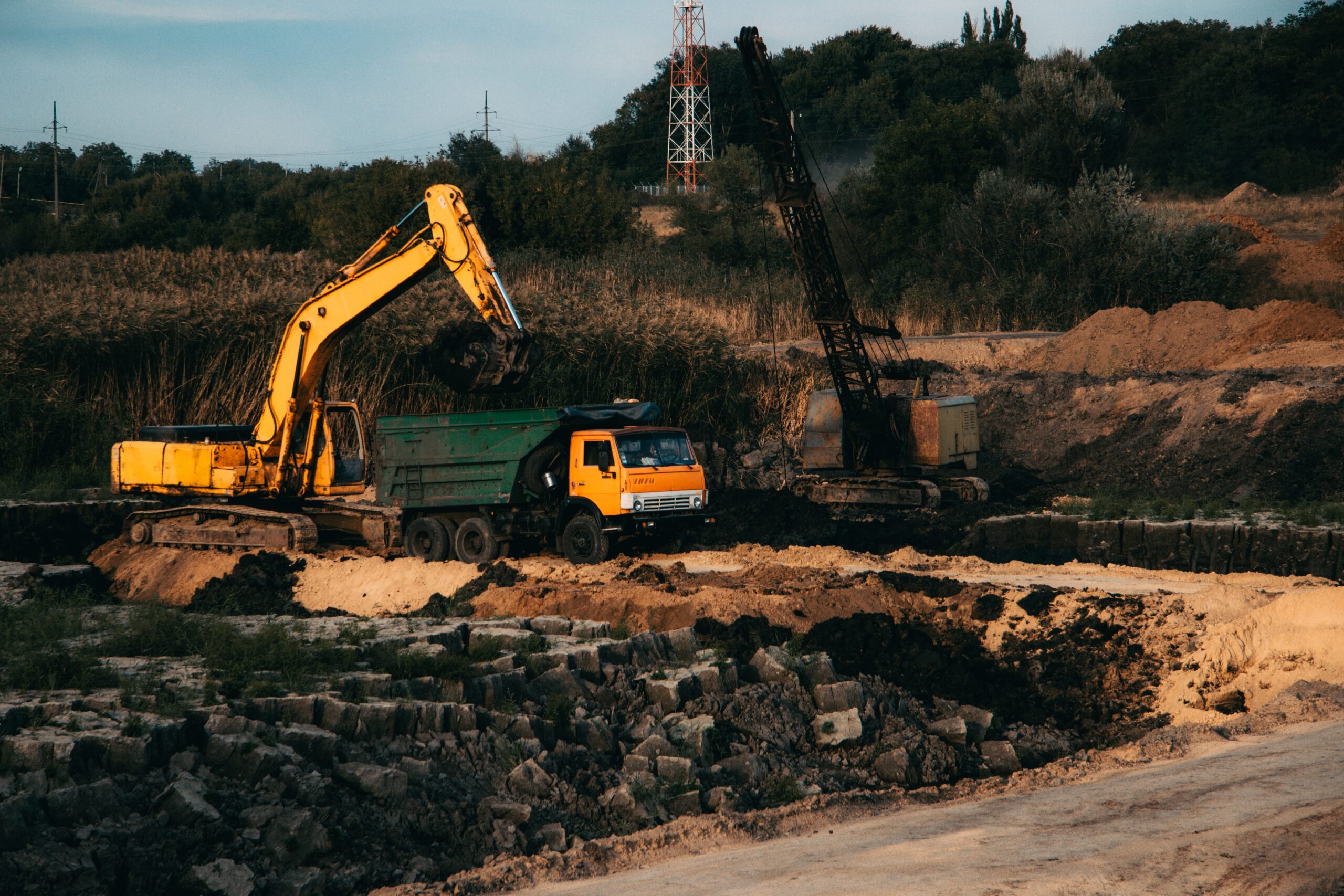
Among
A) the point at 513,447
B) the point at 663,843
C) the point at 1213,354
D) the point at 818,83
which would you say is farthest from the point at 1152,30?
the point at 663,843

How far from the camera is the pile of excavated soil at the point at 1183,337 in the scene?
28453mm

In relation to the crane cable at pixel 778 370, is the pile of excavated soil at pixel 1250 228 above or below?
above

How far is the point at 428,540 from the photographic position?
16.2m

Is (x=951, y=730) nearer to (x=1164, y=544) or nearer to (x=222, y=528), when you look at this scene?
(x=1164, y=544)

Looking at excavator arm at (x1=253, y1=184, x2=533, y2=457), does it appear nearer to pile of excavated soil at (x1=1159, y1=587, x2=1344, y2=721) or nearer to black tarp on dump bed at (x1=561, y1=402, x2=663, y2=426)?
black tarp on dump bed at (x1=561, y1=402, x2=663, y2=426)


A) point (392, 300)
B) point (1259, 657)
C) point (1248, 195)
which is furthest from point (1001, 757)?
point (1248, 195)

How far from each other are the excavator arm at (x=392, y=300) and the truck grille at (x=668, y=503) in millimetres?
2337

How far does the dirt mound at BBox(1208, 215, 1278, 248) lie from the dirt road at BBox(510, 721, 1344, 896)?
3548cm

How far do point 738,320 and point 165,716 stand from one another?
25552mm

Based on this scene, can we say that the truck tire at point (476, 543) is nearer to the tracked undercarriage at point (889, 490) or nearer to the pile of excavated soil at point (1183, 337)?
the tracked undercarriage at point (889, 490)

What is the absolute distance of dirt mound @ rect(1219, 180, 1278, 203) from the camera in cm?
5056

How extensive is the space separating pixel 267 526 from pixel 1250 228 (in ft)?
120

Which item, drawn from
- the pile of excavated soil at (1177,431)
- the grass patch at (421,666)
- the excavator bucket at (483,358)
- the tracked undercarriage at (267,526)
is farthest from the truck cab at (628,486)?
the pile of excavated soil at (1177,431)

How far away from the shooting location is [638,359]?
79.2 feet
